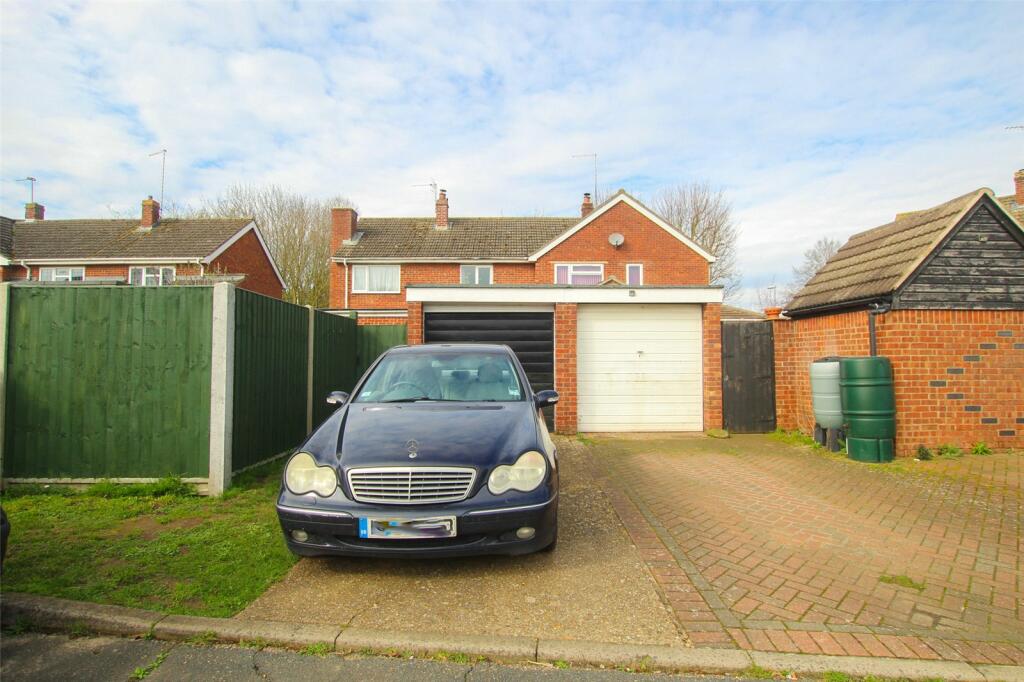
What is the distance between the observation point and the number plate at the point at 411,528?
3002 mm

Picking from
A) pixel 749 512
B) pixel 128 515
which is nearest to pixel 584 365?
pixel 749 512

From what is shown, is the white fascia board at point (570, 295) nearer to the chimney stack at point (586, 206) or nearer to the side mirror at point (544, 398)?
the side mirror at point (544, 398)

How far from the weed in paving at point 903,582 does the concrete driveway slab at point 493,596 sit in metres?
1.54

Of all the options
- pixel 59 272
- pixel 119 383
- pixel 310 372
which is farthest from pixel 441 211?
pixel 119 383

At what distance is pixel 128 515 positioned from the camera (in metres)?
4.51

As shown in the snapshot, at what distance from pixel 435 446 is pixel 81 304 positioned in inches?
179

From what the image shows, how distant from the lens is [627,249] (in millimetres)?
21922

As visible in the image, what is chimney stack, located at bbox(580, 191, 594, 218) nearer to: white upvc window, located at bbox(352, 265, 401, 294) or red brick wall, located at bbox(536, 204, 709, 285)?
red brick wall, located at bbox(536, 204, 709, 285)

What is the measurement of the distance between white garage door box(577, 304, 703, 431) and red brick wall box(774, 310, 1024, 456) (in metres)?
2.69

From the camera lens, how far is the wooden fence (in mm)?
5219

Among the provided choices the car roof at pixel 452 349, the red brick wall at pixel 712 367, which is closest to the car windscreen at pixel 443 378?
the car roof at pixel 452 349

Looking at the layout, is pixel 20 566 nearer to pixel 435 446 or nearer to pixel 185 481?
pixel 185 481

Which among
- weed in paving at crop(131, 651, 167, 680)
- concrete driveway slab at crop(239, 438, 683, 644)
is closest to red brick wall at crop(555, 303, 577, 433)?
concrete driveway slab at crop(239, 438, 683, 644)

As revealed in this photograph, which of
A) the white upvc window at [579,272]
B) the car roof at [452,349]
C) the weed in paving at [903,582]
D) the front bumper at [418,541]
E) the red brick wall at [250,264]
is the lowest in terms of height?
the weed in paving at [903,582]
